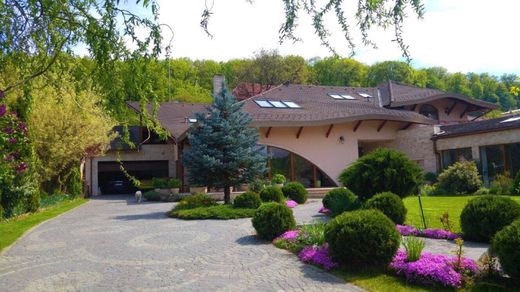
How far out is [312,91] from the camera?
30.7 metres

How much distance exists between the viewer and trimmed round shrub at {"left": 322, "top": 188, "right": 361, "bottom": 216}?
12.8 meters

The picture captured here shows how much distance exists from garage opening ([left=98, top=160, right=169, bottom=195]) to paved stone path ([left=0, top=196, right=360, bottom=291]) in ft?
59.6

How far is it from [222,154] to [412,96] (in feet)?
60.5

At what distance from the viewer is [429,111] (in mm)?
30906

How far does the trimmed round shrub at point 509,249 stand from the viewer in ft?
18.2

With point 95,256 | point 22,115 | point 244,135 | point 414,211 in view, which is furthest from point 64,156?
point 414,211

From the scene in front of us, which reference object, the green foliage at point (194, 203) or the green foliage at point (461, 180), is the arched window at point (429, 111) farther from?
the green foliage at point (194, 203)

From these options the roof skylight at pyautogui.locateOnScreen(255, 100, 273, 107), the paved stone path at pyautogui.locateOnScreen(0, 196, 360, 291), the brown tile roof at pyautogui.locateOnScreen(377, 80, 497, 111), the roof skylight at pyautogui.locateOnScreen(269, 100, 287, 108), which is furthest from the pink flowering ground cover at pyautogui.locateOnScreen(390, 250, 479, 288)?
the brown tile roof at pyautogui.locateOnScreen(377, 80, 497, 111)

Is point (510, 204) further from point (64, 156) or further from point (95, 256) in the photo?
point (64, 156)

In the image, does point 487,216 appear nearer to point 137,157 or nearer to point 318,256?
point 318,256

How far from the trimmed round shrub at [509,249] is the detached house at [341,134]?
53.4 feet

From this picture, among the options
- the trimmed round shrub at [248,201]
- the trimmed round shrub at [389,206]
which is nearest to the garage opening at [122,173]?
the trimmed round shrub at [248,201]

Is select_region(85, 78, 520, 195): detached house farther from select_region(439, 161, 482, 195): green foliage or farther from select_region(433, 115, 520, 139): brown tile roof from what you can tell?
select_region(439, 161, 482, 195): green foliage

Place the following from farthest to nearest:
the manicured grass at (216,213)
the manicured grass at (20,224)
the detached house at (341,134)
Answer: the detached house at (341,134) → the manicured grass at (216,213) → the manicured grass at (20,224)
